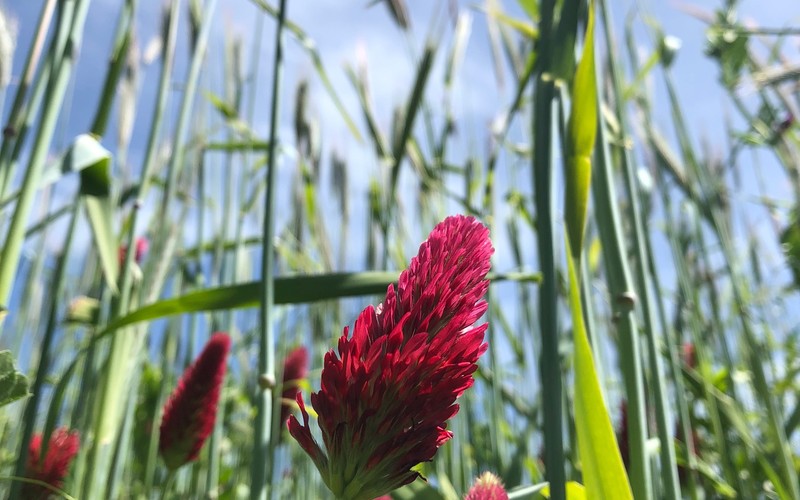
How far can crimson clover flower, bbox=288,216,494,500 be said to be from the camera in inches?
15.7

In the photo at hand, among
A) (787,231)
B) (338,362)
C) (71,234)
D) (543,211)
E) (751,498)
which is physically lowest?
(751,498)

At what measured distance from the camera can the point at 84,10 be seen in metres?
0.91

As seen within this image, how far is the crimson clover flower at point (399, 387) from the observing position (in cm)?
40

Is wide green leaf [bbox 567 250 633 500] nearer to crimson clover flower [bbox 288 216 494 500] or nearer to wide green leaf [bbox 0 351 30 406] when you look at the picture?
crimson clover flower [bbox 288 216 494 500]

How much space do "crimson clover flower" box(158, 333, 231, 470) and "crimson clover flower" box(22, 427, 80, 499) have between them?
0.45ft

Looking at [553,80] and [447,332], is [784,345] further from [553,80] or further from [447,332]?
[447,332]

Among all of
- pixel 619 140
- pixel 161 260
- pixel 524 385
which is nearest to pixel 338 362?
pixel 619 140

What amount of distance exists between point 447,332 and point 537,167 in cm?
28

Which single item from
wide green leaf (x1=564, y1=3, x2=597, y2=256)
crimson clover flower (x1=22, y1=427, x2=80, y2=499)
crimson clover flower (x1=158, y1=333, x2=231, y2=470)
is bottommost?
crimson clover flower (x1=22, y1=427, x2=80, y2=499)

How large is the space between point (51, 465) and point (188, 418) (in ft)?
0.66

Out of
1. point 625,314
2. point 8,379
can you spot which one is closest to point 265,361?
point 8,379

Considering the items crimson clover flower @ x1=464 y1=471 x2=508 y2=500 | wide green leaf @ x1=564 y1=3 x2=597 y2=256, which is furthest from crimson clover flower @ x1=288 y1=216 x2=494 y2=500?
wide green leaf @ x1=564 y1=3 x2=597 y2=256

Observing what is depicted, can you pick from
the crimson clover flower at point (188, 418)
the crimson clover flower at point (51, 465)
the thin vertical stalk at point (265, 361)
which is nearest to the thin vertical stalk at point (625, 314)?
the thin vertical stalk at point (265, 361)

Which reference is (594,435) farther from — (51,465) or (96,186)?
(51,465)
